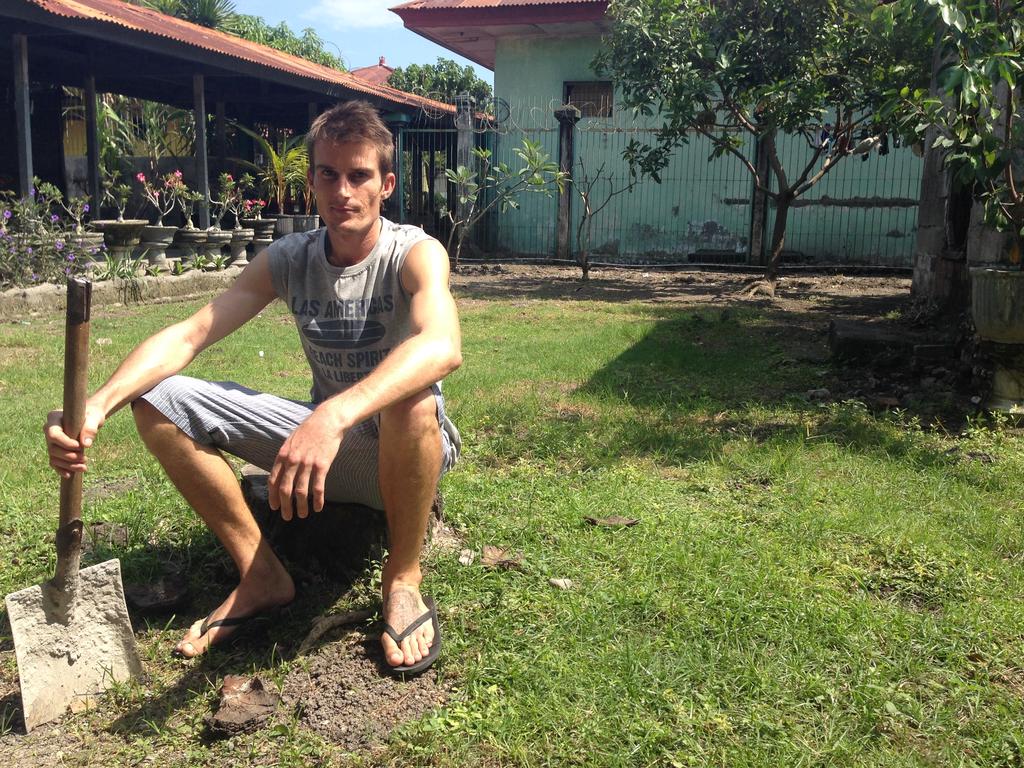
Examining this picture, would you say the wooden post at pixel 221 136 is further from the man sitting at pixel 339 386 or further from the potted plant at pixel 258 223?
the man sitting at pixel 339 386

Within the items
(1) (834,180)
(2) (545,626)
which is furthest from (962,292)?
(1) (834,180)

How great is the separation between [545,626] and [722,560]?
714mm

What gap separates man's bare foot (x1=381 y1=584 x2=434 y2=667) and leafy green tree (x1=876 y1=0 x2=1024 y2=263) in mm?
3256

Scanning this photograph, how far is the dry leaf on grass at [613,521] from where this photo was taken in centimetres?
332

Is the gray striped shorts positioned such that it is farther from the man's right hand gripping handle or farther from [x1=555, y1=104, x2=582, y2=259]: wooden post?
[x1=555, y1=104, x2=582, y2=259]: wooden post

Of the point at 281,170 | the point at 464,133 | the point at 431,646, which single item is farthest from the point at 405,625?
the point at 464,133

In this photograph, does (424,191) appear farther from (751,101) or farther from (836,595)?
(836,595)

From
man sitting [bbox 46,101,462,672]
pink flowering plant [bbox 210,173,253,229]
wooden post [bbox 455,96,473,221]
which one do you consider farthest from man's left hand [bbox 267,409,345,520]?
wooden post [bbox 455,96,473,221]

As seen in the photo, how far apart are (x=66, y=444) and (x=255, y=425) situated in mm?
565

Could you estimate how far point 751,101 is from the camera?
10.7 metres

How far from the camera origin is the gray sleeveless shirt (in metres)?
2.67

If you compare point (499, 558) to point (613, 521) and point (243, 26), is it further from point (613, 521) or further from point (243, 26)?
point (243, 26)

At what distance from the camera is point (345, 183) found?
2.60 meters

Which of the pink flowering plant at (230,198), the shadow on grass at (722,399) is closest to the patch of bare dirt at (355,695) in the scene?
the shadow on grass at (722,399)
